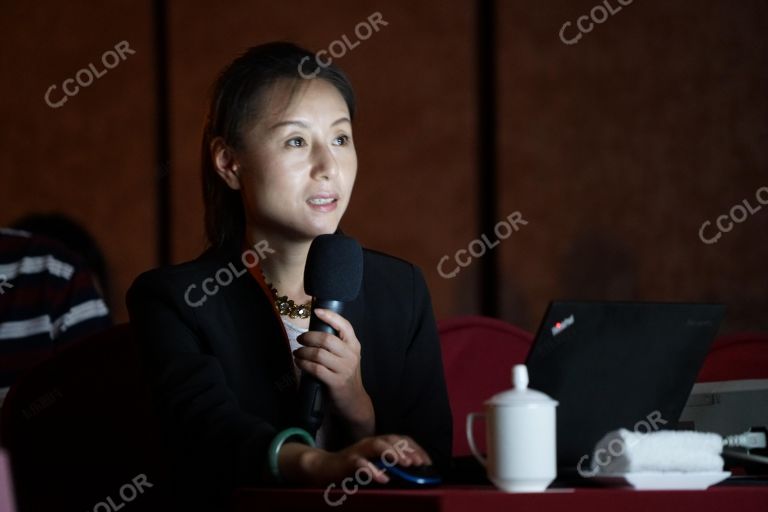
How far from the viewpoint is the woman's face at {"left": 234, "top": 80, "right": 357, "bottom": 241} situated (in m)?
1.61

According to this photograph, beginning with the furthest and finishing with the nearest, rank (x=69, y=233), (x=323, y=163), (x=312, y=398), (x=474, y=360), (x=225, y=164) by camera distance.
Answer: (x=69, y=233) → (x=474, y=360) → (x=225, y=164) → (x=323, y=163) → (x=312, y=398)

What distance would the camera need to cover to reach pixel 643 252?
132 inches

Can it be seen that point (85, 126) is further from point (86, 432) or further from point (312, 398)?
point (312, 398)

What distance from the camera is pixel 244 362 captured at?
1.61m

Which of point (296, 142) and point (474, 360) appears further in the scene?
point (474, 360)

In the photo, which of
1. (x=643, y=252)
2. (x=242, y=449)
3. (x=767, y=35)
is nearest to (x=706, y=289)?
(x=643, y=252)

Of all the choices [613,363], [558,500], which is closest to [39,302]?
[613,363]

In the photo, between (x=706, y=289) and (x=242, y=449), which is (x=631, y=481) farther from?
(x=706, y=289)

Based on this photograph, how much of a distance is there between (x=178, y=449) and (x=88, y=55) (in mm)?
2555

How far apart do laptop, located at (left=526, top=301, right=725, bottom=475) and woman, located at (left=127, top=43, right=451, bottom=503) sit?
0.28m

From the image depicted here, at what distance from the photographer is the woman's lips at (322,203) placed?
5.29 feet

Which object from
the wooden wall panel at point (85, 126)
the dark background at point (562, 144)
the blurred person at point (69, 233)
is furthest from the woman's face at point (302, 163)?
the wooden wall panel at point (85, 126)

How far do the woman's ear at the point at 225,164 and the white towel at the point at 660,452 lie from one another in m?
0.81

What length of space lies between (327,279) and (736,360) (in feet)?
4.07
